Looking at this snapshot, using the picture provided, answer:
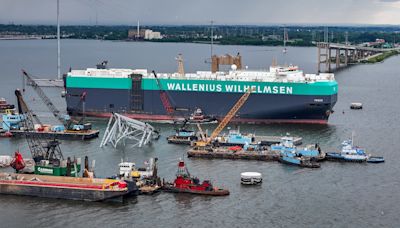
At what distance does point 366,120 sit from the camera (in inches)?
1585

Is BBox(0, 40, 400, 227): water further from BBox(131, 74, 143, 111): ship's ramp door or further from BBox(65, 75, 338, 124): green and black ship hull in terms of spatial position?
BBox(131, 74, 143, 111): ship's ramp door

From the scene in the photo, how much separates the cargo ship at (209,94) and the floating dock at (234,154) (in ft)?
27.9

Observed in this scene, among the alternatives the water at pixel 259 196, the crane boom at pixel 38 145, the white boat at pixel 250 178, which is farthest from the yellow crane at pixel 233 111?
the white boat at pixel 250 178

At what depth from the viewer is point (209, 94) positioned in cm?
3953

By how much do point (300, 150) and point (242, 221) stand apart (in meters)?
8.42

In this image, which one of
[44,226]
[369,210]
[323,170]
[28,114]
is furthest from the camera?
[28,114]

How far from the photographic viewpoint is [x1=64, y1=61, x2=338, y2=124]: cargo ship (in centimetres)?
3825

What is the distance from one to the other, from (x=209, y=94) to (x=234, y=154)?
32.4 ft

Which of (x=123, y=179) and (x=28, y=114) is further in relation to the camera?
(x=28, y=114)

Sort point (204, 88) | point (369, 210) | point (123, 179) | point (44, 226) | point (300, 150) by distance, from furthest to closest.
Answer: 1. point (204, 88)
2. point (300, 150)
3. point (123, 179)
4. point (369, 210)
5. point (44, 226)

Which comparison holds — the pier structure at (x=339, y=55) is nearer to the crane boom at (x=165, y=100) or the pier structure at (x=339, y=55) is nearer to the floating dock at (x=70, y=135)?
the crane boom at (x=165, y=100)

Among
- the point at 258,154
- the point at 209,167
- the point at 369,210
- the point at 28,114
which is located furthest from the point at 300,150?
the point at 28,114

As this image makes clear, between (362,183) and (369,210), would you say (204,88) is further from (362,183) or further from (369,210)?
(369,210)

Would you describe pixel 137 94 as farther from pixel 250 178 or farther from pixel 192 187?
pixel 192 187
